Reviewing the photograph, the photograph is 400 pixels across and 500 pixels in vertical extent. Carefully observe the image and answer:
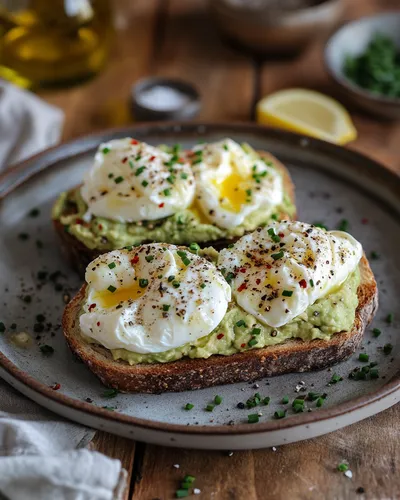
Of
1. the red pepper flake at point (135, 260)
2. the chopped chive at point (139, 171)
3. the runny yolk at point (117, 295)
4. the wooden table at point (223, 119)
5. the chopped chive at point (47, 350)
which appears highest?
the chopped chive at point (139, 171)

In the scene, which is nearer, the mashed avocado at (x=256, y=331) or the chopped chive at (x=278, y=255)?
the mashed avocado at (x=256, y=331)

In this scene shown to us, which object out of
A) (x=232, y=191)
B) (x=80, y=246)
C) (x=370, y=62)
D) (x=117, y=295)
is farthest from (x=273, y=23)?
(x=117, y=295)

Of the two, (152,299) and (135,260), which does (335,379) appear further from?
(135,260)

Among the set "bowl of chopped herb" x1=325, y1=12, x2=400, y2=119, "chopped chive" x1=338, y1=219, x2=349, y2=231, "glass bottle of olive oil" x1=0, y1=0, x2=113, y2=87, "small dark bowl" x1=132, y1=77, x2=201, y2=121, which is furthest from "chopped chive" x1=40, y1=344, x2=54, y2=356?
"bowl of chopped herb" x1=325, y1=12, x2=400, y2=119

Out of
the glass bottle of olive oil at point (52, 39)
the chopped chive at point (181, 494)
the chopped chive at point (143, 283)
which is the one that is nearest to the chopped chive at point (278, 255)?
the chopped chive at point (143, 283)

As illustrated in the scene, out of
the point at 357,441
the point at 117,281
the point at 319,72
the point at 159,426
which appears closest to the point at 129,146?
the point at 117,281

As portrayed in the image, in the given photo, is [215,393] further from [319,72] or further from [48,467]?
[319,72]

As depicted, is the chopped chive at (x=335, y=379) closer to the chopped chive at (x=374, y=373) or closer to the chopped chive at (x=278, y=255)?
the chopped chive at (x=374, y=373)
